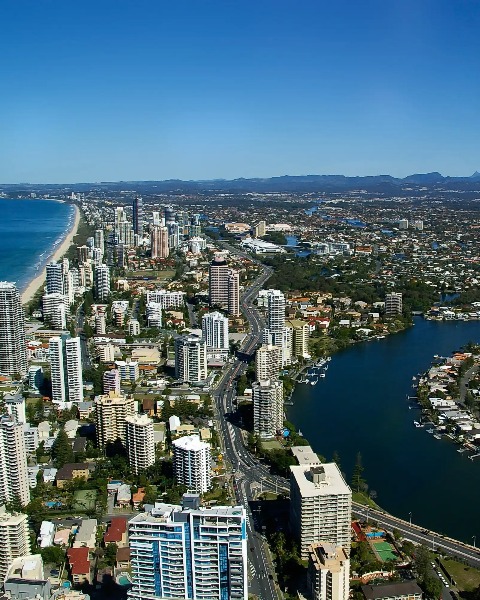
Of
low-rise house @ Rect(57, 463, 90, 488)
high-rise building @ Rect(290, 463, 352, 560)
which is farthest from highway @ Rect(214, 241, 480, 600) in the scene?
low-rise house @ Rect(57, 463, 90, 488)

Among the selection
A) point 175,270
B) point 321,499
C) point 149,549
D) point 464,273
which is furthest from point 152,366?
point 464,273

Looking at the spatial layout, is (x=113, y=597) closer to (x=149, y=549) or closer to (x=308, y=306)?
(x=149, y=549)

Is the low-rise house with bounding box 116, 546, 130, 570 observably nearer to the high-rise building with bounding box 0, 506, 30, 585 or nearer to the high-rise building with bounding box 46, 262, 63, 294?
the high-rise building with bounding box 0, 506, 30, 585

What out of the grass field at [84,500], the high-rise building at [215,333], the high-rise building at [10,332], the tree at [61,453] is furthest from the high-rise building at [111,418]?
the high-rise building at [215,333]

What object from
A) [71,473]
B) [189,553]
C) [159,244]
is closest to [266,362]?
[71,473]

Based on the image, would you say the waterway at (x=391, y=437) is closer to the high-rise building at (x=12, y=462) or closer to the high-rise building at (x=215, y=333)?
the high-rise building at (x=215, y=333)

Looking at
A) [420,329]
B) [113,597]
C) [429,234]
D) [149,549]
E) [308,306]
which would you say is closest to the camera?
Answer: [149,549]

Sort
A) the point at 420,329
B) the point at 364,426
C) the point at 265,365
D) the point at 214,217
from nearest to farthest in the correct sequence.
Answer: the point at 364,426 < the point at 265,365 < the point at 420,329 < the point at 214,217

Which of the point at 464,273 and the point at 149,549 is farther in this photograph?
the point at 464,273
